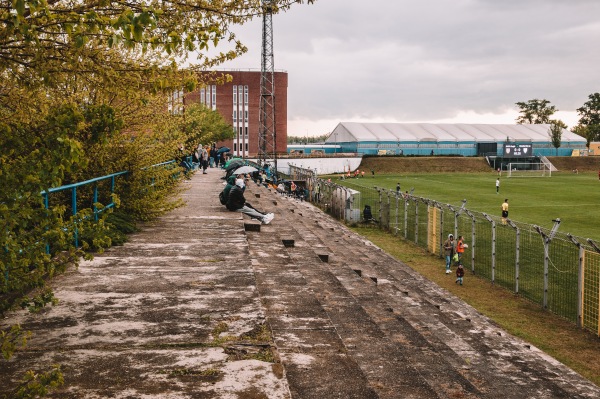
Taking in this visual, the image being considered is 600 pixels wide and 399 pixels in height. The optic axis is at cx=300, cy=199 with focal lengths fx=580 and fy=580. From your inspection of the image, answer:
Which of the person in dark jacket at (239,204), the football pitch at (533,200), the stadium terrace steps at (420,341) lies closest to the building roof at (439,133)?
the football pitch at (533,200)

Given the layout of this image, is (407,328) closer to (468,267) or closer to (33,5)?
(33,5)

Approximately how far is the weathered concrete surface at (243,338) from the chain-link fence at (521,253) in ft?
8.69

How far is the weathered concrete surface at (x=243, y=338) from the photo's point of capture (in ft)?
13.5

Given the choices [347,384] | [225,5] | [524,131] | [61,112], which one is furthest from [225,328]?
[524,131]

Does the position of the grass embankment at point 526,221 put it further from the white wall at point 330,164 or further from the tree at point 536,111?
the tree at point 536,111

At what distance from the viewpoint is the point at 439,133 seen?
98.7m

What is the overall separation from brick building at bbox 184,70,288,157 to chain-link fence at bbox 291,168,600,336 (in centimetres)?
7166

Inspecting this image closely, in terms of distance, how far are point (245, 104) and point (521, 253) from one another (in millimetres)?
88527

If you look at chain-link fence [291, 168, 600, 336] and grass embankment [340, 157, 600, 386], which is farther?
chain-link fence [291, 168, 600, 336]

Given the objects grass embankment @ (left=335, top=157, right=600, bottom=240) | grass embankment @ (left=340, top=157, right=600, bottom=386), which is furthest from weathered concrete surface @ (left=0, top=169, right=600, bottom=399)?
grass embankment @ (left=335, top=157, right=600, bottom=240)

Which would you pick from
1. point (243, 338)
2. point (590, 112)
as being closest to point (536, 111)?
point (590, 112)

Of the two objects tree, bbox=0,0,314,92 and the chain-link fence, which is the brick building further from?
tree, bbox=0,0,314,92

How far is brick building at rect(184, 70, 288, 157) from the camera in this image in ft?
334

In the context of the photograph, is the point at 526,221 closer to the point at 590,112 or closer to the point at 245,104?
the point at 245,104
